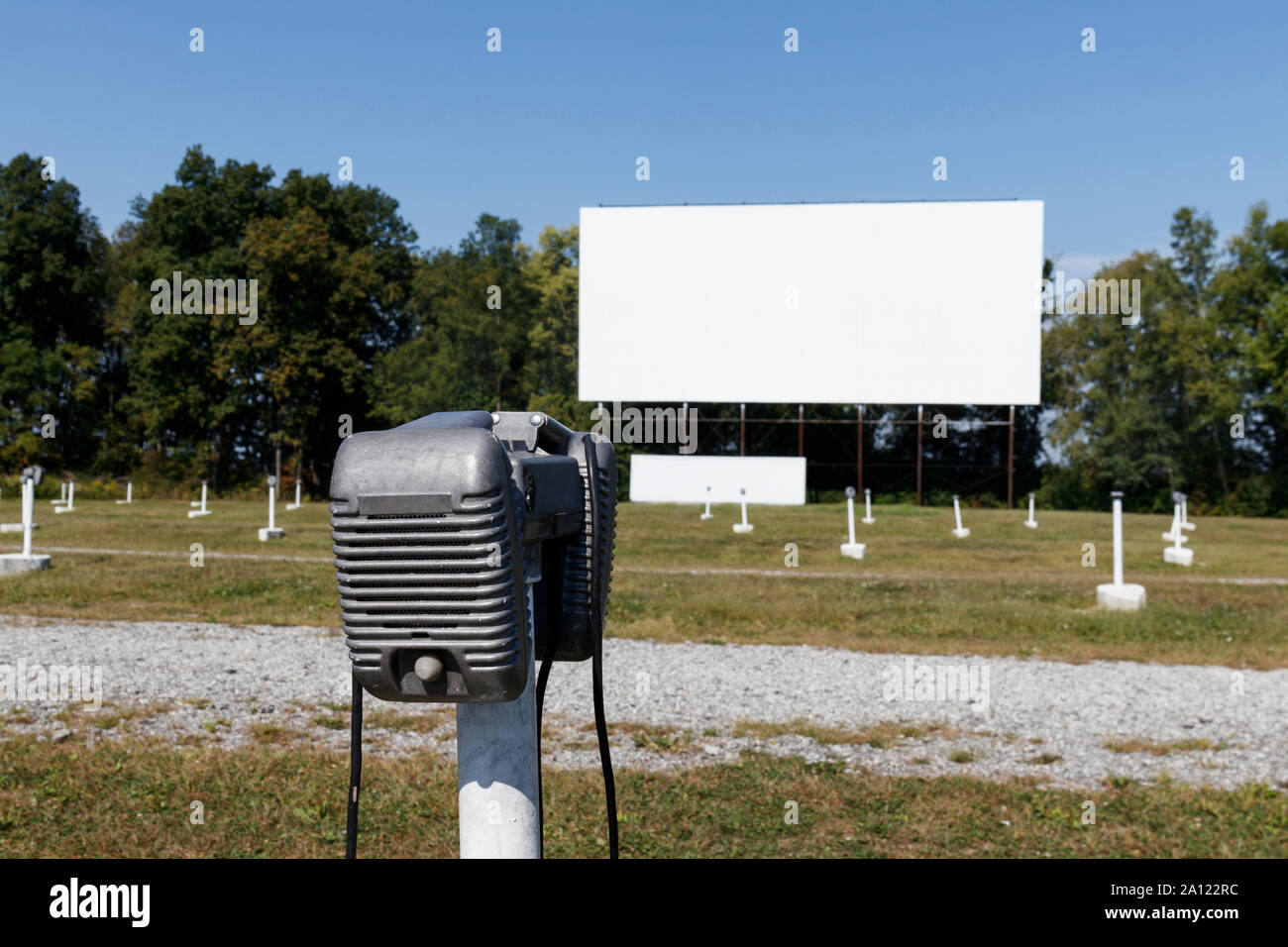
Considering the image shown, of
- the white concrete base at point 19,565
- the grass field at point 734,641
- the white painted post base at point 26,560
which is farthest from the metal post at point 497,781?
the white concrete base at point 19,565

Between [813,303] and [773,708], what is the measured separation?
31.7 m

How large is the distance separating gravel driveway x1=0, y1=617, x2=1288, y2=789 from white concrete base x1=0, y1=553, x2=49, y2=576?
16.7 ft

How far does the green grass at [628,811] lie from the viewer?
4637 millimetres

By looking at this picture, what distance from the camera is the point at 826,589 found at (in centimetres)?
1448

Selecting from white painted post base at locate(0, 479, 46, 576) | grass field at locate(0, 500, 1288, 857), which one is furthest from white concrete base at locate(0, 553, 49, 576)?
grass field at locate(0, 500, 1288, 857)

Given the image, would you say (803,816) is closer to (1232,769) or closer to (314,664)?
(1232,769)

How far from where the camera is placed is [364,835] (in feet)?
15.5

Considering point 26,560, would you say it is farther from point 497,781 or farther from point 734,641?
point 497,781

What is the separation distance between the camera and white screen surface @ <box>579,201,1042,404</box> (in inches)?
1483

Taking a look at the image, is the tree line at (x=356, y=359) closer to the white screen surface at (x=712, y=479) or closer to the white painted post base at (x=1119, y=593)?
the white screen surface at (x=712, y=479)

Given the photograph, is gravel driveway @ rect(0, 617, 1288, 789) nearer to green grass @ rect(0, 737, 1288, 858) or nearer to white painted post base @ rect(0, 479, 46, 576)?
green grass @ rect(0, 737, 1288, 858)

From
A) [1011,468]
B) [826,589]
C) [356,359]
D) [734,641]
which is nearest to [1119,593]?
[826,589]
